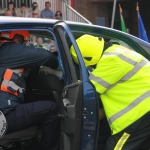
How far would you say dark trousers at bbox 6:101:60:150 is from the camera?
379 cm

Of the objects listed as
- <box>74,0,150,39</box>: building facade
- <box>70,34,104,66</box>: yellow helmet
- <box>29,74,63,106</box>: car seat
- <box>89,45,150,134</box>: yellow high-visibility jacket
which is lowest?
<box>74,0,150,39</box>: building facade

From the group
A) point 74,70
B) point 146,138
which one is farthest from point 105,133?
point 74,70

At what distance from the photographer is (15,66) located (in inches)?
146

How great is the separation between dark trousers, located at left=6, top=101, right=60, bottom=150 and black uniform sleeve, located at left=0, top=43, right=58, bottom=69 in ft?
1.26

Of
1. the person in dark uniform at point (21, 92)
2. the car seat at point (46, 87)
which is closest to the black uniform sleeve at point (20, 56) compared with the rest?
the person in dark uniform at point (21, 92)

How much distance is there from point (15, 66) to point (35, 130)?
2.17 ft

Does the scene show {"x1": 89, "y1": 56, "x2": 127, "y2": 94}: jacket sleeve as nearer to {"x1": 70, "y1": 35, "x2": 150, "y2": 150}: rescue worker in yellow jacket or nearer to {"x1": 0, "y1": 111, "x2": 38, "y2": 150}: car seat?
{"x1": 70, "y1": 35, "x2": 150, "y2": 150}: rescue worker in yellow jacket

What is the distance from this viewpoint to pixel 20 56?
3.73m

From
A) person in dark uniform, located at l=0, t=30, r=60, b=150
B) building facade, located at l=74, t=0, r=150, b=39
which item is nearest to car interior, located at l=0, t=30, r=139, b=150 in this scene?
person in dark uniform, located at l=0, t=30, r=60, b=150

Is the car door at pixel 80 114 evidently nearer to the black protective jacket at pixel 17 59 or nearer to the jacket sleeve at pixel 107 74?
the jacket sleeve at pixel 107 74

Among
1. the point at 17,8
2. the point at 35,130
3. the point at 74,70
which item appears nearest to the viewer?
the point at 74,70

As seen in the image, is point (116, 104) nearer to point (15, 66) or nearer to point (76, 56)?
point (76, 56)

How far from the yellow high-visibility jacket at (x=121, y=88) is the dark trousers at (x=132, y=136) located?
0.05 meters

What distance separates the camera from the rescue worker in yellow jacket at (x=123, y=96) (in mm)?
3406
